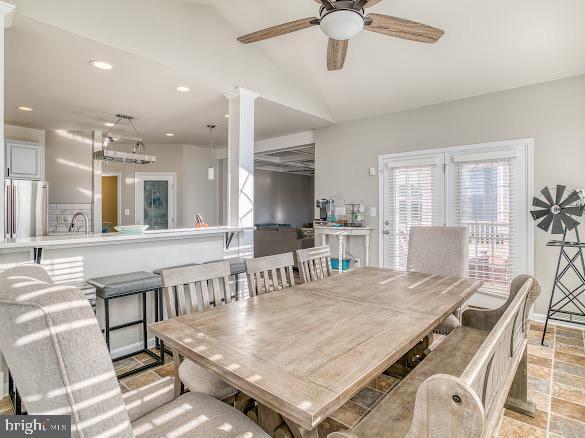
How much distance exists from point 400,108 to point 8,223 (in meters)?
5.74

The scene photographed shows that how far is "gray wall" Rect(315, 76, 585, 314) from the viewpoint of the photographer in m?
3.58

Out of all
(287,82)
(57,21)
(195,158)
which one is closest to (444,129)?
(287,82)

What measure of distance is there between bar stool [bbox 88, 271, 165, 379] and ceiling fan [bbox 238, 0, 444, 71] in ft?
7.06

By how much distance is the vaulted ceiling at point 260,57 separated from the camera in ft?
9.29

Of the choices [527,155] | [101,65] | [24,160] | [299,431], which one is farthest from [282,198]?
[299,431]

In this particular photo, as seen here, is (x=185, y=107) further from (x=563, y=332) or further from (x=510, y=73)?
(x=563, y=332)

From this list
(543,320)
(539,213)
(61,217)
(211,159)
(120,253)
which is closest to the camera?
(120,253)

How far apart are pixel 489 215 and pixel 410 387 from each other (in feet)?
10.6

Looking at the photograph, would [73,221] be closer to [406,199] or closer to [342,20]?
[406,199]

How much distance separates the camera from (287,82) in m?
4.45

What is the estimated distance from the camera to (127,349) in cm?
293

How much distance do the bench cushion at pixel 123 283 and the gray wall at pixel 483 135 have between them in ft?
11.0

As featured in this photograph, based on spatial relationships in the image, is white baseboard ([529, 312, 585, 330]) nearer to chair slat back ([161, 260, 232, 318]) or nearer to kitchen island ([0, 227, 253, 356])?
kitchen island ([0, 227, 253, 356])

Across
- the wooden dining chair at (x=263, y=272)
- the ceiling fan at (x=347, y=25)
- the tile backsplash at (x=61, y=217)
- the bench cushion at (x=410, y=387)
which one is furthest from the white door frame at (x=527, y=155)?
the tile backsplash at (x=61, y=217)
